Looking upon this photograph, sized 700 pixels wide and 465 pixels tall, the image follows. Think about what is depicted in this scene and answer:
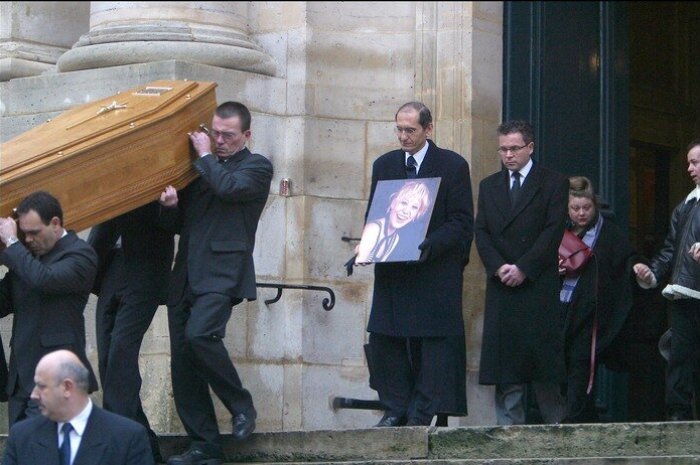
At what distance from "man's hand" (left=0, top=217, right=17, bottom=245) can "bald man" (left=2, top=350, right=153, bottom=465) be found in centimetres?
102

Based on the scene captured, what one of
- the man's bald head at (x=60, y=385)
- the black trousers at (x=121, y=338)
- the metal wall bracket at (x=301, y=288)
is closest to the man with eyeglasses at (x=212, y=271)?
the black trousers at (x=121, y=338)

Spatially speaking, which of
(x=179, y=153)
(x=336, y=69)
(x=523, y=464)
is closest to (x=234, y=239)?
(x=179, y=153)

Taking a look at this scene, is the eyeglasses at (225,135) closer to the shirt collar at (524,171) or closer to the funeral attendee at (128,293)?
the funeral attendee at (128,293)

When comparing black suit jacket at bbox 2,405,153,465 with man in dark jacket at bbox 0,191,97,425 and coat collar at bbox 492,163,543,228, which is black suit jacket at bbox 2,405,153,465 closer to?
man in dark jacket at bbox 0,191,97,425

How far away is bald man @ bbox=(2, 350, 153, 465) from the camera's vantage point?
6965mm

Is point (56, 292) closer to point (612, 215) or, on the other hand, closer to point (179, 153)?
point (179, 153)

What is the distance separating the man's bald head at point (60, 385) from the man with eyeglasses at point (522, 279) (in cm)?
285

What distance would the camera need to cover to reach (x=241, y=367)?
420 inches

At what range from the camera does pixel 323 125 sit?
36.6 feet

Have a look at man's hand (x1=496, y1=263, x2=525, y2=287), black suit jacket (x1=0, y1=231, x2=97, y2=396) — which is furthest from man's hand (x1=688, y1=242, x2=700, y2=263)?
black suit jacket (x1=0, y1=231, x2=97, y2=396)

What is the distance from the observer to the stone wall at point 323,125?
10.8 m

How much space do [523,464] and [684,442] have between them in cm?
77

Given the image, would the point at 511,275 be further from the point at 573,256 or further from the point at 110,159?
the point at 110,159

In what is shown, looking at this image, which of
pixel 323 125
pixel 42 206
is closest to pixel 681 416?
pixel 323 125
